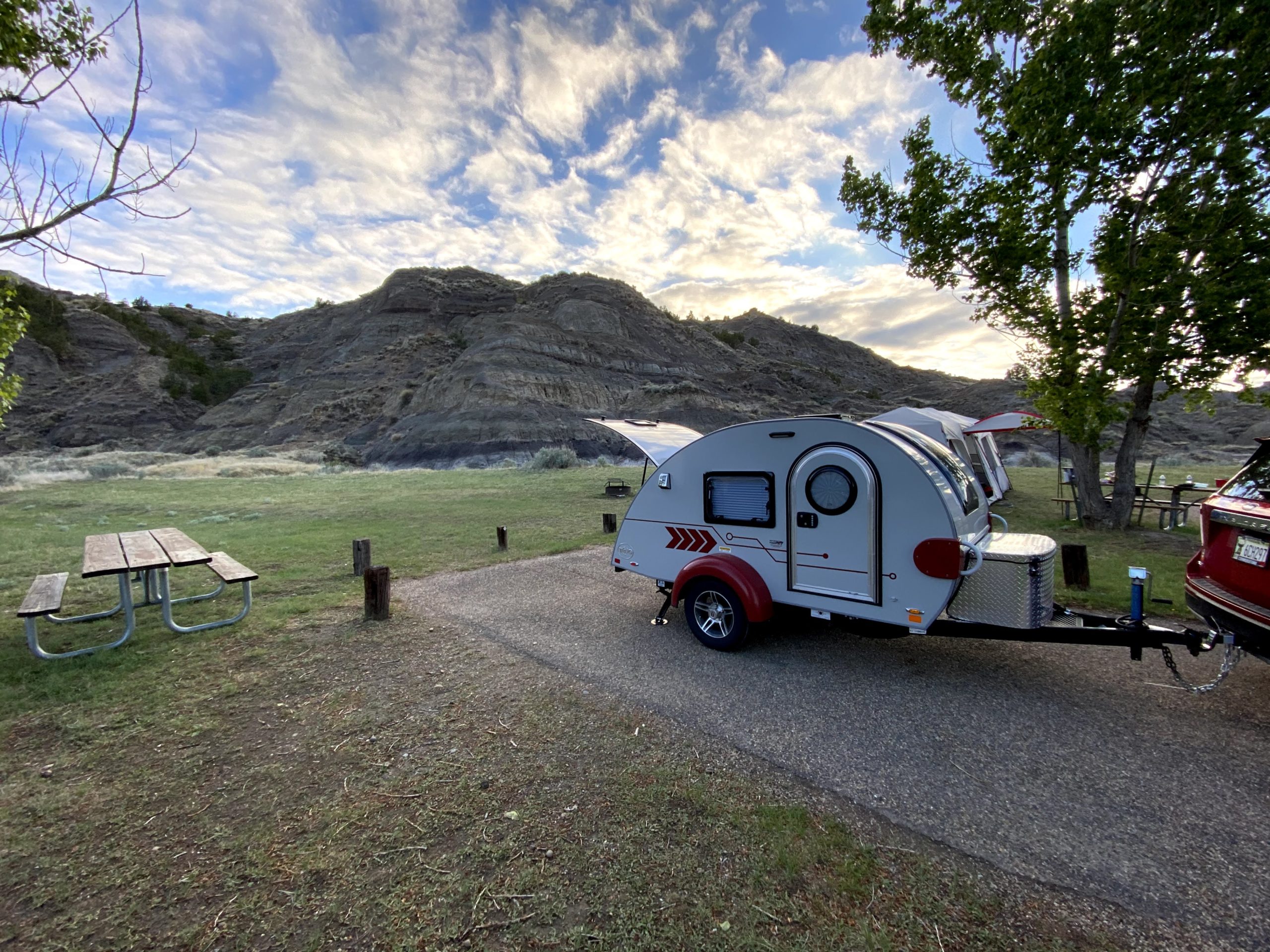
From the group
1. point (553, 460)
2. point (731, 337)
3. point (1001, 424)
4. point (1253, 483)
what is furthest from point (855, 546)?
point (731, 337)

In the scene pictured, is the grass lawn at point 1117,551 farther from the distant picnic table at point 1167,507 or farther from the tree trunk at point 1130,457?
the tree trunk at point 1130,457

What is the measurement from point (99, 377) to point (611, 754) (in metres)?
84.8

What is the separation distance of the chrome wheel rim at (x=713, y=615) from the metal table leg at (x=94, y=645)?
214 inches

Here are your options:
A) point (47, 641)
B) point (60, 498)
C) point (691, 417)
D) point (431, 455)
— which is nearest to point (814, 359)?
point (691, 417)

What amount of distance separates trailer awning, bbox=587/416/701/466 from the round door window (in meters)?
7.18

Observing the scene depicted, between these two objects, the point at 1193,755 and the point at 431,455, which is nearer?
the point at 1193,755

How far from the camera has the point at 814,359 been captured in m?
81.0

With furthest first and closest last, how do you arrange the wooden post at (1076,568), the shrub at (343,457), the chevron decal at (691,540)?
the shrub at (343,457) → the wooden post at (1076,568) → the chevron decal at (691,540)

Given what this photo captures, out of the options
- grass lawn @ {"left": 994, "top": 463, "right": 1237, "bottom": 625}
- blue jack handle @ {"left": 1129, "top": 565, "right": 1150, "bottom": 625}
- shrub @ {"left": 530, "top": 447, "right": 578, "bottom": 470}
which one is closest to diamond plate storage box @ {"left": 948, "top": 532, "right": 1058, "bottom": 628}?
blue jack handle @ {"left": 1129, "top": 565, "right": 1150, "bottom": 625}

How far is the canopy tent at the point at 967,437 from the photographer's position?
1509cm

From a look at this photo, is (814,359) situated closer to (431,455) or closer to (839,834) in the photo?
(431,455)

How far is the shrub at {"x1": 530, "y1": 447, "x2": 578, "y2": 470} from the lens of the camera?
107 feet

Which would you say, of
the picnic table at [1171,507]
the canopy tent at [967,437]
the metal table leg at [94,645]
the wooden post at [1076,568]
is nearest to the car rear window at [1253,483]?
the wooden post at [1076,568]

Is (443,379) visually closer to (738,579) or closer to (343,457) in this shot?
(343,457)
